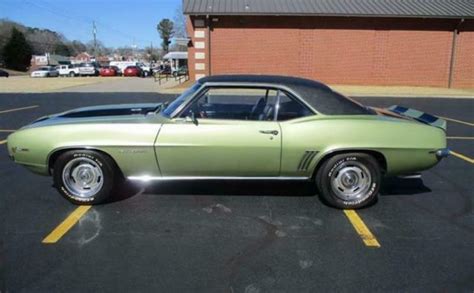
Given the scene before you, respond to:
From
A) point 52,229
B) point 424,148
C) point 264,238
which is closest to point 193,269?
point 264,238

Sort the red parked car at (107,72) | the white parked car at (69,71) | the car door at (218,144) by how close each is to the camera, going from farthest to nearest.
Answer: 1. the white parked car at (69,71)
2. the red parked car at (107,72)
3. the car door at (218,144)

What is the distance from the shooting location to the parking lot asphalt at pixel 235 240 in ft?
9.89

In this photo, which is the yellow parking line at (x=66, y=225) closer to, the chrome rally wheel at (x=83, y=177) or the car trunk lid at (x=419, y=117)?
the chrome rally wheel at (x=83, y=177)

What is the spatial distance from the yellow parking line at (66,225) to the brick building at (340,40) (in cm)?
1815

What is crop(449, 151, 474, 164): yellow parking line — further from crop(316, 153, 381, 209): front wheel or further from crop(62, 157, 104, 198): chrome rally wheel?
crop(62, 157, 104, 198): chrome rally wheel

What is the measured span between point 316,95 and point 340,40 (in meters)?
18.9

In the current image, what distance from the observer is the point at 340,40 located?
21.9 metres

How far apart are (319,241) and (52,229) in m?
2.55

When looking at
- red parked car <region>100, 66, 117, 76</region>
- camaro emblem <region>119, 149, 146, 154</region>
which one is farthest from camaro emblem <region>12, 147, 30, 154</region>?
red parked car <region>100, 66, 117, 76</region>

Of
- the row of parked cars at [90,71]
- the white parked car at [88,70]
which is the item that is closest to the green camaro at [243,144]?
the row of parked cars at [90,71]

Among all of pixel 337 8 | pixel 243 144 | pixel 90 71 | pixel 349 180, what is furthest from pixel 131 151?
pixel 90 71

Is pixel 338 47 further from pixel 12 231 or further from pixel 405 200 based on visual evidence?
pixel 12 231

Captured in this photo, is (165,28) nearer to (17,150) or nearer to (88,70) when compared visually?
(88,70)

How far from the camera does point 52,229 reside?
152 inches
